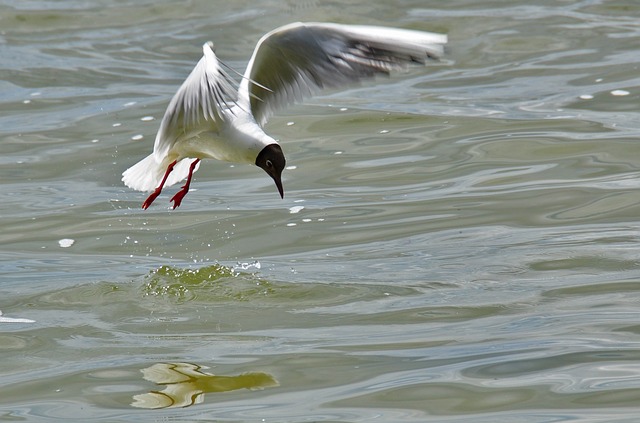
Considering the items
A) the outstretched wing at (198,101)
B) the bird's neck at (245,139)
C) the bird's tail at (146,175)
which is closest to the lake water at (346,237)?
the bird's tail at (146,175)

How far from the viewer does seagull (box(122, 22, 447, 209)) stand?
6315 millimetres

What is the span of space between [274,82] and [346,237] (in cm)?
100

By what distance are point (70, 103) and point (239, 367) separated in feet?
21.1

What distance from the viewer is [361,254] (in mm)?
7156

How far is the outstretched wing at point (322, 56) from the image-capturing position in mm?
6633

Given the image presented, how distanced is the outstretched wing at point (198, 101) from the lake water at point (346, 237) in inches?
31.4

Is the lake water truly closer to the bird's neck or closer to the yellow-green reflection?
the yellow-green reflection

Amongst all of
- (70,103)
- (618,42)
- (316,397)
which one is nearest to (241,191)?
(70,103)

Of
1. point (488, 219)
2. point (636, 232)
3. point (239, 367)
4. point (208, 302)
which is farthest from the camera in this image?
point (488, 219)

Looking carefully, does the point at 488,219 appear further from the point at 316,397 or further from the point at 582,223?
the point at 316,397

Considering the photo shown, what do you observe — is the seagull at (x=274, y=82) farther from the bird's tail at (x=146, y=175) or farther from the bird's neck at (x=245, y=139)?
the bird's tail at (x=146, y=175)

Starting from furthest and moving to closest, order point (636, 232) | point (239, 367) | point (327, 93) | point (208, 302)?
point (327, 93)
point (636, 232)
point (208, 302)
point (239, 367)

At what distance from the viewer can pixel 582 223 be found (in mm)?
7430

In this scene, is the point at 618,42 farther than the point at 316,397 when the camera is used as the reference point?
Yes
